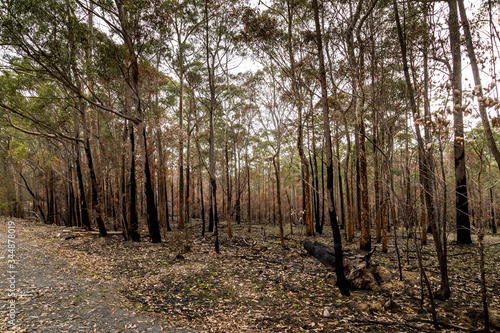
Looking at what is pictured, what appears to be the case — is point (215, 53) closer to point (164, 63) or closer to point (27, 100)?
point (164, 63)

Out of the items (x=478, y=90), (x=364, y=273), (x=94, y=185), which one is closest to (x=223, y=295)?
(x=364, y=273)

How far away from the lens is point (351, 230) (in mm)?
12148

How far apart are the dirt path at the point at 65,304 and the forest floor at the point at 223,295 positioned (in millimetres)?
17

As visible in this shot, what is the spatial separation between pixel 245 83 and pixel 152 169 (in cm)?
902

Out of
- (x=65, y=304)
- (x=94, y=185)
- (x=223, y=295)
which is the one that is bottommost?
(x=223, y=295)

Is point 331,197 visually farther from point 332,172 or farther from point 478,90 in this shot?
point 478,90

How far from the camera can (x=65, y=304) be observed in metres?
4.81

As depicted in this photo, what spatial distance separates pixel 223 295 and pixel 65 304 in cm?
332

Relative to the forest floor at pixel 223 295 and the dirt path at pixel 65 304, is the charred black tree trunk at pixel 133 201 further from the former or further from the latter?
the dirt path at pixel 65 304

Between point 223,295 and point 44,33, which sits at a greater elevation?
point 44,33

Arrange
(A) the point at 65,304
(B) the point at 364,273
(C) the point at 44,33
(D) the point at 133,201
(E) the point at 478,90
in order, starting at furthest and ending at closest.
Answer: (D) the point at 133,201
(C) the point at 44,33
(B) the point at 364,273
(A) the point at 65,304
(E) the point at 478,90

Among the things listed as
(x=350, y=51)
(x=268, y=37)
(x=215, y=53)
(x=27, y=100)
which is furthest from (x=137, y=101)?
(x=27, y=100)

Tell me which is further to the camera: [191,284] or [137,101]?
[137,101]

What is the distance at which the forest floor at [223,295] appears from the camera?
4402 millimetres
